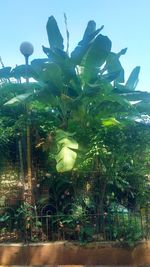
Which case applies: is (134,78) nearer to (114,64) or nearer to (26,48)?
(114,64)

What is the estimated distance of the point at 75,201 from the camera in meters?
5.40

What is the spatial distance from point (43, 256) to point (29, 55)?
3.53m

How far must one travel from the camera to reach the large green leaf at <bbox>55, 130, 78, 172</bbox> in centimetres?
462

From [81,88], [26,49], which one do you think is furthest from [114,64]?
[26,49]

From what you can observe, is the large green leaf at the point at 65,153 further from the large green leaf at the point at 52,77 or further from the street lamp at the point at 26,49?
the street lamp at the point at 26,49

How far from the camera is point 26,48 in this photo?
5.75 meters

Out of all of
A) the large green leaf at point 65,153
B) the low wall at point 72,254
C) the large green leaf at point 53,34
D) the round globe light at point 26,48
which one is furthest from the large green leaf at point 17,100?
the low wall at point 72,254

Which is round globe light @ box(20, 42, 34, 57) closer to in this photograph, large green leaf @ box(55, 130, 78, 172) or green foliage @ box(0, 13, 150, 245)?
green foliage @ box(0, 13, 150, 245)

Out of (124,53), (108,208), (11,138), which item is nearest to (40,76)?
(11,138)

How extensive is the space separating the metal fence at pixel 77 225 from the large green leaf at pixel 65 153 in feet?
3.16

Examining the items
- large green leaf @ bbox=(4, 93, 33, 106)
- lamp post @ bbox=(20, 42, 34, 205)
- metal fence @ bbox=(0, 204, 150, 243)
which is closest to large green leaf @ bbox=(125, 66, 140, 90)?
lamp post @ bbox=(20, 42, 34, 205)

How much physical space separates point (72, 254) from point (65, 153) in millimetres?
1597

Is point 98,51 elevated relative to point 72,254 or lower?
elevated

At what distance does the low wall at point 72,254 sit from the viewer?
4.84 metres
